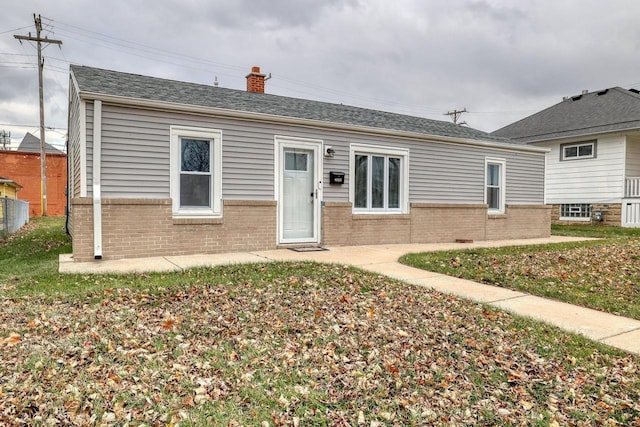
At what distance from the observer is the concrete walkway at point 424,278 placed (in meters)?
4.11

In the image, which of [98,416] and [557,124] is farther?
[557,124]

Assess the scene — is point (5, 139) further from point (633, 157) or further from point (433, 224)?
point (633, 157)

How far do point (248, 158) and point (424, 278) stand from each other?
4.39 m

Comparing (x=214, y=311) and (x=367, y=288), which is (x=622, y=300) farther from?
(x=214, y=311)

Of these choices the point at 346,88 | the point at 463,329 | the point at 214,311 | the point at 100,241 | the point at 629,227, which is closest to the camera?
the point at 463,329

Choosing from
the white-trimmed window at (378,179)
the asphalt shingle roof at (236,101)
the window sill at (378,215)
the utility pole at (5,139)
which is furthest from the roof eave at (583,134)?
the utility pole at (5,139)

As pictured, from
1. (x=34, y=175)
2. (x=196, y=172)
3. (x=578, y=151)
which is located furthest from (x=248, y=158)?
(x=34, y=175)

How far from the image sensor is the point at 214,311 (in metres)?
4.25

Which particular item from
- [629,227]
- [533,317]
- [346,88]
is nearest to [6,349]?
[533,317]

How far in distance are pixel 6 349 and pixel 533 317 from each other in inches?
189

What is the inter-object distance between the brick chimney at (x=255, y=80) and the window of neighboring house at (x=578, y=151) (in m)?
13.6

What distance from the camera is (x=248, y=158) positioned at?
862 cm

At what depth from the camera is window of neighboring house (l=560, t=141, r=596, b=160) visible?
56.1 ft

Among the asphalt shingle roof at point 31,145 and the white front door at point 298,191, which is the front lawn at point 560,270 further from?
the asphalt shingle roof at point 31,145
